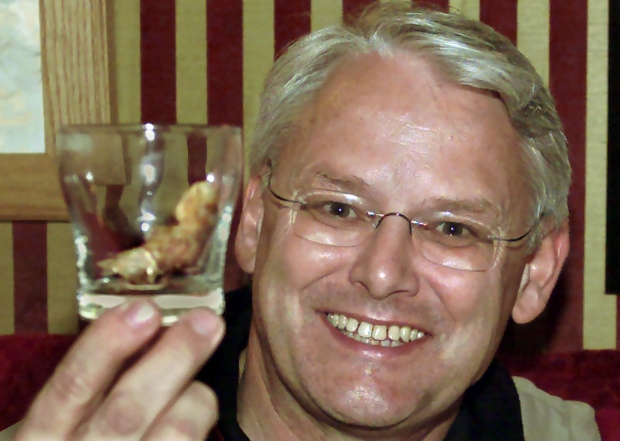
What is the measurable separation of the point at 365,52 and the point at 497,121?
11.2 inches

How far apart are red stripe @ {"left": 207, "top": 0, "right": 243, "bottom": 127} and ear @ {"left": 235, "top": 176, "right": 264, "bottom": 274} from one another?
71 cm

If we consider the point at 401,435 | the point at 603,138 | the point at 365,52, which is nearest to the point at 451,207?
the point at 365,52

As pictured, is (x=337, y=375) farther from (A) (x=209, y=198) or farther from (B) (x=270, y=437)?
(A) (x=209, y=198)

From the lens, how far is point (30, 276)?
2465mm

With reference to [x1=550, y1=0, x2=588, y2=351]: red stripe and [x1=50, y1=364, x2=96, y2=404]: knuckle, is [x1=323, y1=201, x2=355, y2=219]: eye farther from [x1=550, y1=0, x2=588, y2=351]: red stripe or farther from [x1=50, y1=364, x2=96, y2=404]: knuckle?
[x1=550, y1=0, x2=588, y2=351]: red stripe

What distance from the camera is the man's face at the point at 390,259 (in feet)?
4.95

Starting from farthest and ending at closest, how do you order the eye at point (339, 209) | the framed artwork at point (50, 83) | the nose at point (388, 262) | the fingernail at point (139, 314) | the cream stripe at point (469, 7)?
the cream stripe at point (469, 7)
the framed artwork at point (50, 83)
the eye at point (339, 209)
the nose at point (388, 262)
the fingernail at point (139, 314)

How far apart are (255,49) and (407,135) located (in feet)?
3.37

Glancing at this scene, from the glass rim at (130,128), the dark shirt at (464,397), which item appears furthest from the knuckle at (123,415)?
the dark shirt at (464,397)

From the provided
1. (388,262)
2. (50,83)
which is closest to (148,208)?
(388,262)

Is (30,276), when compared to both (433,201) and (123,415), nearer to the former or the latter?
(433,201)

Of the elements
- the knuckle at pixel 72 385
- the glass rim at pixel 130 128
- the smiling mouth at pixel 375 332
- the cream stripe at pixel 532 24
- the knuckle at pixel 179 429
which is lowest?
the smiling mouth at pixel 375 332

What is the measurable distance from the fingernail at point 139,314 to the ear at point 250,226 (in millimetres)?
817

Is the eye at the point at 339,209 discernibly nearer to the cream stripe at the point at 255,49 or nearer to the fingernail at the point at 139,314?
the fingernail at the point at 139,314
